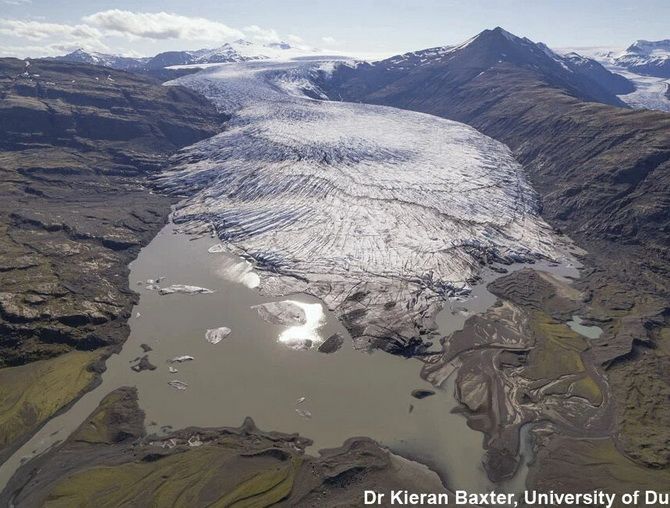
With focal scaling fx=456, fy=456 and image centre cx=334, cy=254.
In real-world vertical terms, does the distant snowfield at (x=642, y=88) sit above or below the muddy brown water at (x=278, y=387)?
above

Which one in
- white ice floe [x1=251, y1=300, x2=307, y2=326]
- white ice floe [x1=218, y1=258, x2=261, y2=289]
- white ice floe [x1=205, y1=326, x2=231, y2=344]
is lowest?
white ice floe [x1=205, y1=326, x2=231, y2=344]

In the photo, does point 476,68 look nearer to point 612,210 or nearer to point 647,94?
point 612,210

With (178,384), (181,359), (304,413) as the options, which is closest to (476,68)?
(181,359)

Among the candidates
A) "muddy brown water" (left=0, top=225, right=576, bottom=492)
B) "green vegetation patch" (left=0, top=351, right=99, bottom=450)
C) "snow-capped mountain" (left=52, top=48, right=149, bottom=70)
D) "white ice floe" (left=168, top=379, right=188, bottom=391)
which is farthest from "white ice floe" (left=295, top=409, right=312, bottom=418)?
"snow-capped mountain" (left=52, top=48, right=149, bottom=70)

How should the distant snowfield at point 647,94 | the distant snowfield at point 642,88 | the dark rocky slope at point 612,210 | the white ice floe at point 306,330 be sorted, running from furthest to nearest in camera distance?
the distant snowfield at point 642,88
the distant snowfield at point 647,94
the white ice floe at point 306,330
the dark rocky slope at point 612,210

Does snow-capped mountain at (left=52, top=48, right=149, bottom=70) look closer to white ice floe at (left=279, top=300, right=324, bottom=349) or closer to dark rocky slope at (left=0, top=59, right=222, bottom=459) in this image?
dark rocky slope at (left=0, top=59, right=222, bottom=459)

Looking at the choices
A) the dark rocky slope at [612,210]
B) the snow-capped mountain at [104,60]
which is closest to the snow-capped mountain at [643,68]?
the dark rocky slope at [612,210]

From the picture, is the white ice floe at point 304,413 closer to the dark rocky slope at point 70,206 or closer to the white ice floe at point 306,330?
the white ice floe at point 306,330
